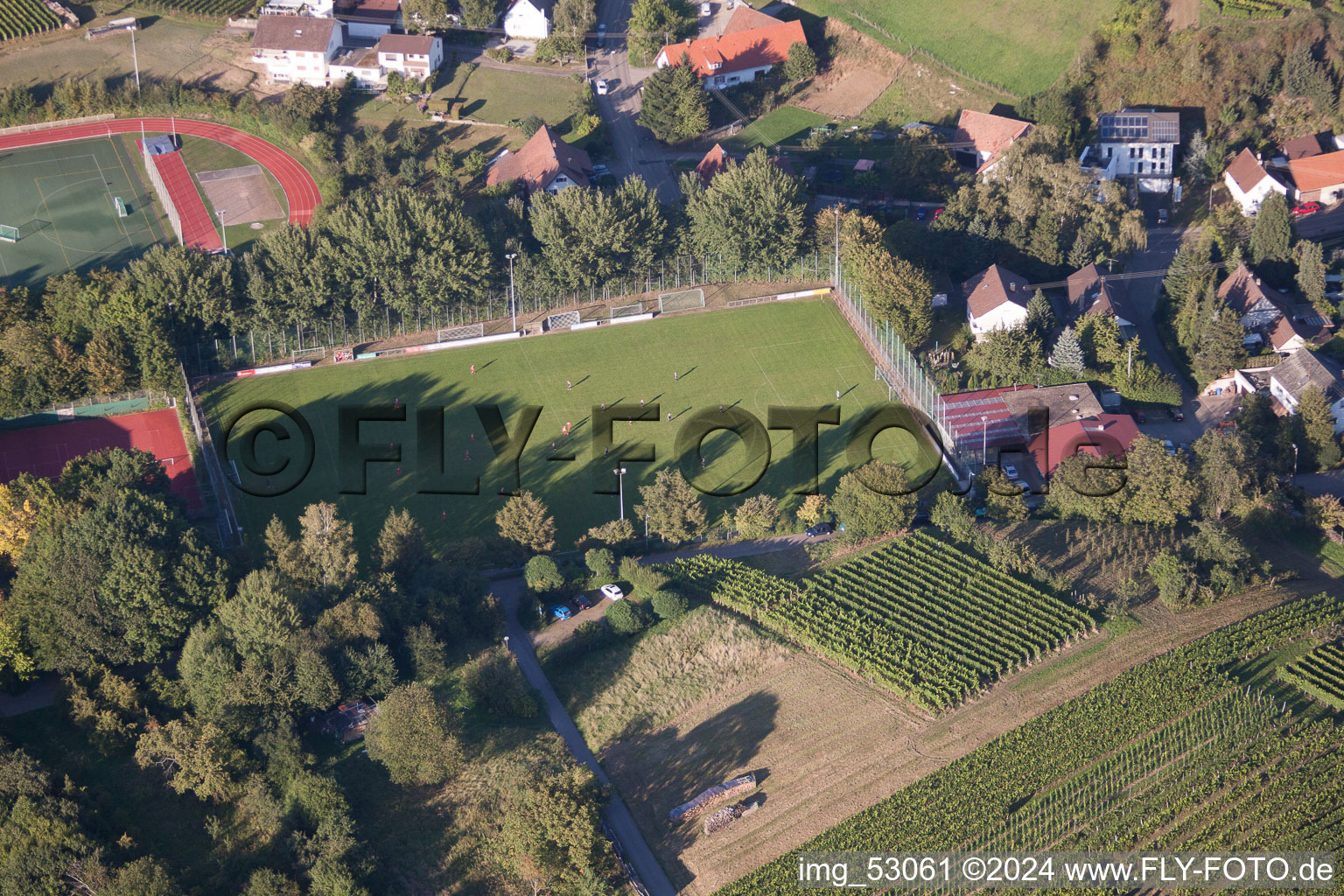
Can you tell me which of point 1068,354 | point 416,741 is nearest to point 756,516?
point 416,741

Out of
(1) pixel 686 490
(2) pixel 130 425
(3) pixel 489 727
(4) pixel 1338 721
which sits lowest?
(4) pixel 1338 721

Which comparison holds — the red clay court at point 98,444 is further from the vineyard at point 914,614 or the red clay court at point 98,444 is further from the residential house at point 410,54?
the residential house at point 410,54

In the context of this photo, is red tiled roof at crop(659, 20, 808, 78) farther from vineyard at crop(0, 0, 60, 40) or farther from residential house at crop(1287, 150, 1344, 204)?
vineyard at crop(0, 0, 60, 40)

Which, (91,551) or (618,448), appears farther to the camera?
(618,448)

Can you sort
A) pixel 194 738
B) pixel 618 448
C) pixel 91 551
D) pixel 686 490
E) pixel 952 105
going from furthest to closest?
pixel 952 105 < pixel 618 448 < pixel 686 490 < pixel 91 551 < pixel 194 738

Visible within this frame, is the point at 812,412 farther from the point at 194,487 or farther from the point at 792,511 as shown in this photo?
the point at 194,487

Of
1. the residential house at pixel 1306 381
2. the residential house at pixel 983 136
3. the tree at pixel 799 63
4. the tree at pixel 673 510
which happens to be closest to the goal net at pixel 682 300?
the tree at pixel 673 510

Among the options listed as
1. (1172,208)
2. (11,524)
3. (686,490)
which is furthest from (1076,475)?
(11,524)

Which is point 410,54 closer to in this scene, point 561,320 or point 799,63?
point 799,63

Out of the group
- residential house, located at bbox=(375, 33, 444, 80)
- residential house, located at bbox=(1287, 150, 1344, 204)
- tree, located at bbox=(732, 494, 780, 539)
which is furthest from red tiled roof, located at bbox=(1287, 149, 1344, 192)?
residential house, located at bbox=(375, 33, 444, 80)
